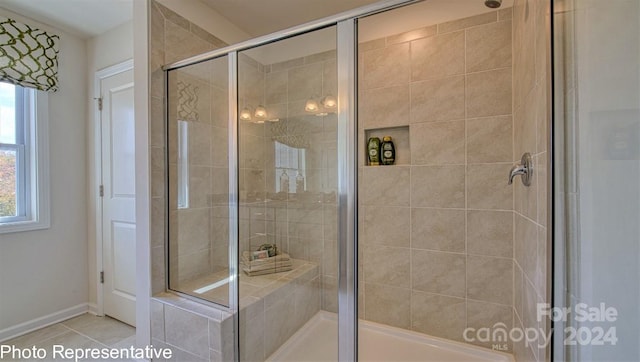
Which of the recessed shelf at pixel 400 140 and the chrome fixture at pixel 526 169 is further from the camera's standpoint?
the recessed shelf at pixel 400 140

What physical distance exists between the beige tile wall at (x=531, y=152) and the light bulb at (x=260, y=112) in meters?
Result: 1.50

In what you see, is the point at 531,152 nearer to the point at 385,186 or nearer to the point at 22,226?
the point at 385,186

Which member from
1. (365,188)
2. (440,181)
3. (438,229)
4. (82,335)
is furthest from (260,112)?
(82,335)

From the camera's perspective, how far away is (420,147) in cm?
181

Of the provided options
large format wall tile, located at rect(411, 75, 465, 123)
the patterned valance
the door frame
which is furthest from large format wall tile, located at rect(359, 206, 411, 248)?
the patterned valance

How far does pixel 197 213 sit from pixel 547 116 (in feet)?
6.31

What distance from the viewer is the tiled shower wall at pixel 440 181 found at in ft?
5.26

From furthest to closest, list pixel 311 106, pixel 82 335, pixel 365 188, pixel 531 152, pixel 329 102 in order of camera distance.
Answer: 1. pixel 82 335
2. pixel 365 188
3. pixel 311 106
4. pixel 329 102
5. pixel 531 152

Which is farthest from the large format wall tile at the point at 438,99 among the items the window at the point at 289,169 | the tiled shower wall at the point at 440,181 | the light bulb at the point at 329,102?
the window at the point at 289,169

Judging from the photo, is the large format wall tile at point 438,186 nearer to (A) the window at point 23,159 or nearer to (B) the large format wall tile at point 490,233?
(B) the large format wall tile at point 490,233

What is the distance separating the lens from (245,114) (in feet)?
5.78

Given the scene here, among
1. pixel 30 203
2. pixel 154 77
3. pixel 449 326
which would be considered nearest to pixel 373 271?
pixel 449 326

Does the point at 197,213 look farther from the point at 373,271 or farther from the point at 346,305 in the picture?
the point at 373,271

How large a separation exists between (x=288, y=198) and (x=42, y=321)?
2.36 meters
